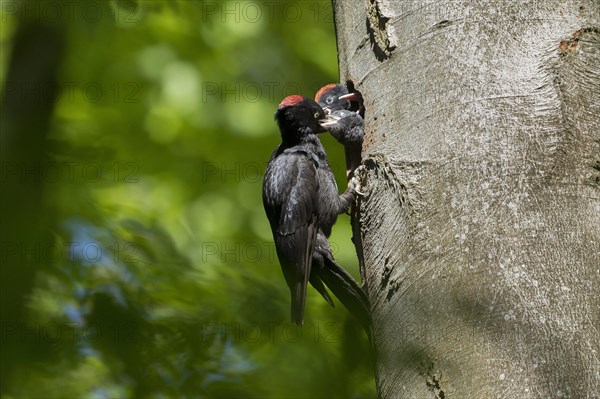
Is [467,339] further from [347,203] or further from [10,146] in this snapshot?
[347,203]

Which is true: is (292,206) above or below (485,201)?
below

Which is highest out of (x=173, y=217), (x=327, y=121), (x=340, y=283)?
(x=327, y=121)

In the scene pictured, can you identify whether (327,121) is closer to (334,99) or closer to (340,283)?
(334,99)

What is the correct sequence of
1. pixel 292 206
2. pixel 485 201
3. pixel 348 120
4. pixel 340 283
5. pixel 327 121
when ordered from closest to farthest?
pixel 485 201, pixel 348 120, pixel 340 283, pixel 292 206, pixel 327 121

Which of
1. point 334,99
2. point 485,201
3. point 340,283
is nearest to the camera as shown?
point 485,201

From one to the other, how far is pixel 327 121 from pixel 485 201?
2.47 meters

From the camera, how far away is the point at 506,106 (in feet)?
7.93

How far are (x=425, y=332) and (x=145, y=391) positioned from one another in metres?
1.05

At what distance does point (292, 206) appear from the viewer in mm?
4508

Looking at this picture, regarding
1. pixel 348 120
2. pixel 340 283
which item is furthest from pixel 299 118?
pixel 340 283

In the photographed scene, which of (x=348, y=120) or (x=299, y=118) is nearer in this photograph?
(x=348, y=120)

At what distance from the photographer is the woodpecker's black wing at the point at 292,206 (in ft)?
13.8

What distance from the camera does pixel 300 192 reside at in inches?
179

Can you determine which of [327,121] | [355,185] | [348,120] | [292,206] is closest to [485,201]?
[355,185]
